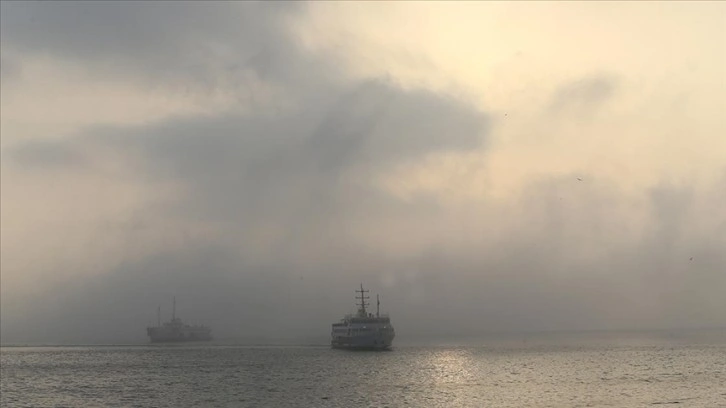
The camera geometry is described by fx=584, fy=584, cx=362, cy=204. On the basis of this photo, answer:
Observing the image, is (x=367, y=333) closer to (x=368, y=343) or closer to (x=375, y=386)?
(x=368, y=343)

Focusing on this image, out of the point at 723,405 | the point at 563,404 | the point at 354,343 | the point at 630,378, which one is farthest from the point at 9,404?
the point at 354,343

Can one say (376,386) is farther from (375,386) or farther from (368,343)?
(368,343)

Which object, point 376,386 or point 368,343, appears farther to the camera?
point 368,343

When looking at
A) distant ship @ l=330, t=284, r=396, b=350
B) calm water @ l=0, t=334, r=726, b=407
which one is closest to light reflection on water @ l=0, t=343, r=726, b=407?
calm water @ l=0, t=334, r=726, b=407

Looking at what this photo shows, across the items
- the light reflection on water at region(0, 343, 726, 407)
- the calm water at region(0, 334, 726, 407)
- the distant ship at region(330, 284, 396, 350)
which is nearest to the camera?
the calm water at region(0, 334, 726, 407)

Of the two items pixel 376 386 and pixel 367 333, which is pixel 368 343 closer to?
pixel 367 333

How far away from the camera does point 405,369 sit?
118625 millimetres

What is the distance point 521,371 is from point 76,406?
263 ft

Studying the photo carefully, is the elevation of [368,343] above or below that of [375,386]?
above

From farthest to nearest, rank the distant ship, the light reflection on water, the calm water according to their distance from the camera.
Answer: the distant ship
the light reflection on water
the calm water

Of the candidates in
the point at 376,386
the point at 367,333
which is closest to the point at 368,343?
the point at 367,333

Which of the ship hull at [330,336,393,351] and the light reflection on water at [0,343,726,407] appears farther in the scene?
the ship hull at [330,336,393,351]

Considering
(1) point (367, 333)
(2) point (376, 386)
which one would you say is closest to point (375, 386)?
(2) point (376, 386)

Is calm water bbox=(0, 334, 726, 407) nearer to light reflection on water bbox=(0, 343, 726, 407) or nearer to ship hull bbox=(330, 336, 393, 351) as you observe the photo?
light reflection on water bbox=(0, 343, 726, 407)
